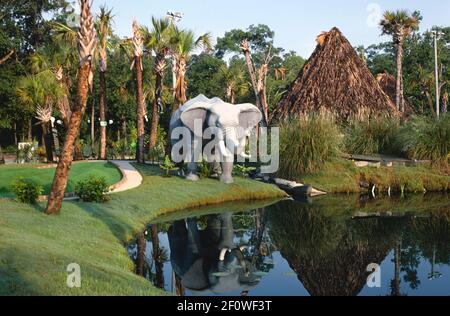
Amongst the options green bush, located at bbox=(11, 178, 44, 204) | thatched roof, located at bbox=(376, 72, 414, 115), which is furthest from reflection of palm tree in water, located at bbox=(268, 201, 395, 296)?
thatched roof, located at bbox=(376, 72, 414, 115)

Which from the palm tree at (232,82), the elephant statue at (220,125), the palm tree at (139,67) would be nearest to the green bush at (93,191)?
the elephant statue at (220,125)

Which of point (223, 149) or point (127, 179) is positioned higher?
point (223, 149)

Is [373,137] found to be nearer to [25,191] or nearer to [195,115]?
[195,115]

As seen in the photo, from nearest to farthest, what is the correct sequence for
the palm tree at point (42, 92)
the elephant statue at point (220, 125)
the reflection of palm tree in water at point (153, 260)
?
the reflection of palm tree in water at point (153, 260) → the elephant statue at point (220, 125) → the palm tree at point (42, 92)

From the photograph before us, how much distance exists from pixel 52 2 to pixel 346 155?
20.0 m

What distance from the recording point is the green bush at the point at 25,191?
41.2ft

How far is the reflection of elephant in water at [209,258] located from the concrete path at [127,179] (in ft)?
11.2

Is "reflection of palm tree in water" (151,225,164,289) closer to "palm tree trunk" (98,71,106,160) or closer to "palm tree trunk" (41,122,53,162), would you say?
"palm tree trunk" (98,71,106,160)

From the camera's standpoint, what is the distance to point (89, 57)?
35.8 ft

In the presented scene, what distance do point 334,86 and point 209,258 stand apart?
19.9 m

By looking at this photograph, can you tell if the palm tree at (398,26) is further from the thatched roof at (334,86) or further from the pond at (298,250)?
the pond at (298,250)

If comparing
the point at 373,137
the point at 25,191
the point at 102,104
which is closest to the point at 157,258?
the point at 25,191

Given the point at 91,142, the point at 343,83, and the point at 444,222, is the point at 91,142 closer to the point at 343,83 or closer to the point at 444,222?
the point at 343,83

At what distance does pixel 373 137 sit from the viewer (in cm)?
2400
